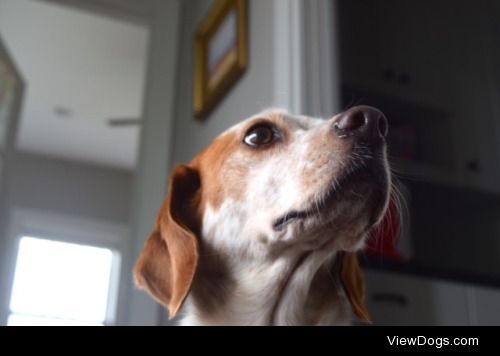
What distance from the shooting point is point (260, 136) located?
1.97 ft

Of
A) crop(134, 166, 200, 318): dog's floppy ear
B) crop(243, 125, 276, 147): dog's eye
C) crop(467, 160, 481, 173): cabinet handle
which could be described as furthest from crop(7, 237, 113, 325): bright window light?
crop(467, 160, 481, 173): cabinet handle

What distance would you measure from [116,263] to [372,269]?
45 cm

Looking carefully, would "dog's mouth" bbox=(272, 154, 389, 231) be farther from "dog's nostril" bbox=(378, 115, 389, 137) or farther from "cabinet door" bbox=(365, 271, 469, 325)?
"cabinet door" bbox=(365, 271, 469, 325)

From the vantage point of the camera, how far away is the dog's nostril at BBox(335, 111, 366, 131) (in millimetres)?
482

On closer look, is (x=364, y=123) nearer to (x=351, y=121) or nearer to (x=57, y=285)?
(x=351, y=121)

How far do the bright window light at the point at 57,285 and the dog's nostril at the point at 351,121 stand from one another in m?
0.28

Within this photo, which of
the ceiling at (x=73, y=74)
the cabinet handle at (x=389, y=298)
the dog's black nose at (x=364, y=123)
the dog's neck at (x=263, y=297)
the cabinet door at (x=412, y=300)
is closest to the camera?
the dog's black nose at (x=364, y=123)

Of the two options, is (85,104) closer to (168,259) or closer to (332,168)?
(168,259)

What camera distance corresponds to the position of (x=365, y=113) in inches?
18.8

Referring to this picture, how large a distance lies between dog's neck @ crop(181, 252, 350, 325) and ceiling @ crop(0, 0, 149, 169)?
20.7 inches

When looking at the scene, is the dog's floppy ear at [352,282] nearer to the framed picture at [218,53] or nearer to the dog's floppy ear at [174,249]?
the dog's floppy ear at [174,249]

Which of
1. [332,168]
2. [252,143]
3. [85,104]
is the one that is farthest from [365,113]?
[85,104]

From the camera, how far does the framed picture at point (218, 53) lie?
0.80 meters

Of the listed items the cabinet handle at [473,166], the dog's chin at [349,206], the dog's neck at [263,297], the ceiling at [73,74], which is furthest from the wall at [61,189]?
the cabinet handle at [473,166]
